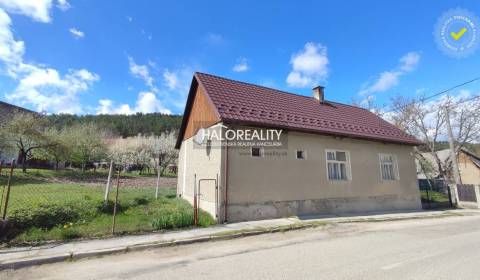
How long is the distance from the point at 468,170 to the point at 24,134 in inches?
2022

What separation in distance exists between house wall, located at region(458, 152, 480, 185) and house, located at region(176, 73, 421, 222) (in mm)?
27183

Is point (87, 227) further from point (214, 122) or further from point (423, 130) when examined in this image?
point (423, 130)

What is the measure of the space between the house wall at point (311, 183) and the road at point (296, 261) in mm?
2179

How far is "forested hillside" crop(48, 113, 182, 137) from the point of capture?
66.6 metres

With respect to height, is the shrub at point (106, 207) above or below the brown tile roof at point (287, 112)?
below

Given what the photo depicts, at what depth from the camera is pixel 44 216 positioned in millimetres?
6980

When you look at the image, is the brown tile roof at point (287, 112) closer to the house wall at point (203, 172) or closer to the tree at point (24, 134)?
the house wall at point (203, 172)

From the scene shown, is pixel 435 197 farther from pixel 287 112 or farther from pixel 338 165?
pixel 287 112

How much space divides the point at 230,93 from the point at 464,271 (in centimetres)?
928

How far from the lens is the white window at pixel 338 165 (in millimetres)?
11493

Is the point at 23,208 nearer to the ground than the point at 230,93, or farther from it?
nearer to the ground

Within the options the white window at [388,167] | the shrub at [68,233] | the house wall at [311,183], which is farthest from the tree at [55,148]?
the white window at [388,167]

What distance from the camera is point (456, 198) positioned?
1652 centimetres

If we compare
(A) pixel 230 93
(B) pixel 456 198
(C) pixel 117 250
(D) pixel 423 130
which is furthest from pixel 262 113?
(D) pixel 423 130
